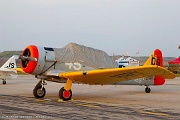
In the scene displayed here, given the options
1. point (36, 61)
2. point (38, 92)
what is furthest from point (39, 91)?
point (36, 61)

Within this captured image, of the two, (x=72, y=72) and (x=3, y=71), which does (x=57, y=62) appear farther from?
(x=3, y=71)

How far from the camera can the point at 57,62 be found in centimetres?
1058

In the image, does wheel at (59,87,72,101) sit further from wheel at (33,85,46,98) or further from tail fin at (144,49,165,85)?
tail fin at (144,49,165,85)

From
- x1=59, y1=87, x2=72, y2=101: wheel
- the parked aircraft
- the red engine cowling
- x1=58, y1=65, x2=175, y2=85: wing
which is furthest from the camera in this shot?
the parked aircraft

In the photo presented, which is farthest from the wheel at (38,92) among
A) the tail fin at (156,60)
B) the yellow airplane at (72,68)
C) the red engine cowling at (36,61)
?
the tail fin at (156,60)

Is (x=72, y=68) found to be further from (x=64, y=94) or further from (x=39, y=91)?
(x=39, y=91)

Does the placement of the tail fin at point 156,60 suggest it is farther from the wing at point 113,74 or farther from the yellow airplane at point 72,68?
the wing at point 113,74

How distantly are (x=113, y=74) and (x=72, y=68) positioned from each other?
1623mm

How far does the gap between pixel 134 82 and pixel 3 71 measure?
11.6 meters

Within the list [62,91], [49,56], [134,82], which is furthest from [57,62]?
[134,82]

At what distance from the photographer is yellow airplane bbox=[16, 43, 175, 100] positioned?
386 inches

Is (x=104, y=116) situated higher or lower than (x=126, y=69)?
lower

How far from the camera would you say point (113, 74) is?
999 centimetres

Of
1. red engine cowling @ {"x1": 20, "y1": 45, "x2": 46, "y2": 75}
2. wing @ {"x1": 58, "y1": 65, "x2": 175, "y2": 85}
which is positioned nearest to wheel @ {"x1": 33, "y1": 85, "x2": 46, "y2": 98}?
red engine cowling @ {"x1": 20, "y1": 45, "x2": 46, "y2": 75}
